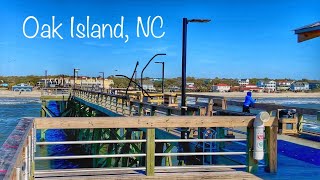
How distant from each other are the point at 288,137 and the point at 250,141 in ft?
19.0

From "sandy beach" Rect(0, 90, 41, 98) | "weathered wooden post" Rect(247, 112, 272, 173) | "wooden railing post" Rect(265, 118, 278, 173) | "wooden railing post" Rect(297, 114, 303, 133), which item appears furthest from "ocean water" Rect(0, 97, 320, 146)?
"sandy beach" Rect(0, 90, 41, 98)

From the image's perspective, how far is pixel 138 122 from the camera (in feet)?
19.5

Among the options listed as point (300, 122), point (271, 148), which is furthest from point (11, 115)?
point (271, 148)

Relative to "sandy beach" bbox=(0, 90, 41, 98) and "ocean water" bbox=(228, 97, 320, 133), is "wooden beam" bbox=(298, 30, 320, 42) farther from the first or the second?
"sandy beach" bbox=(0, 90, 41, 98)

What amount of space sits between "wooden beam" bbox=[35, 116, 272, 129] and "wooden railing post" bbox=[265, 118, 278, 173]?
0.11m

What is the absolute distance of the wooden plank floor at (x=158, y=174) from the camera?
5727 mm

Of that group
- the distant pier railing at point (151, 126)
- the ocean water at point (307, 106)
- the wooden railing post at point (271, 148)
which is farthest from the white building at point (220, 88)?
the distant pier railing at point (151, 126)

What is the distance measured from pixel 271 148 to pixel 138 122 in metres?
1.96

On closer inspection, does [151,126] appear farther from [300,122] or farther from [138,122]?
[300,122]

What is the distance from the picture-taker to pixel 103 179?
18.3 ft

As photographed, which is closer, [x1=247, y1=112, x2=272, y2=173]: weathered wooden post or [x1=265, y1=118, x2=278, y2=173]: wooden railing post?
[x1=247, y1=112, x2=272, y2=173]: weathered wooden post

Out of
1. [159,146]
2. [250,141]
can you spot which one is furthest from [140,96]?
[250,141]

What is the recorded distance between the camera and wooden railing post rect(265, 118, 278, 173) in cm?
644

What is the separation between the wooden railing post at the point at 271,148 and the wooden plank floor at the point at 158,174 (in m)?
0.43
